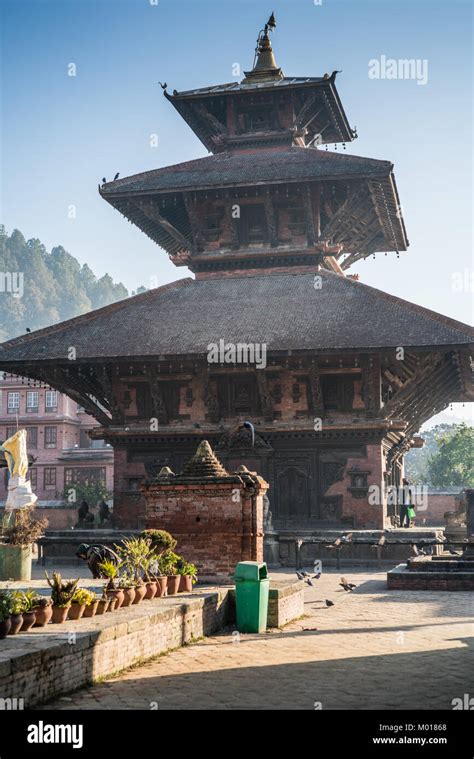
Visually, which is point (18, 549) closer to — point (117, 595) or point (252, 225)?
point (117, 595)

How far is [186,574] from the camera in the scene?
12883 millimetres

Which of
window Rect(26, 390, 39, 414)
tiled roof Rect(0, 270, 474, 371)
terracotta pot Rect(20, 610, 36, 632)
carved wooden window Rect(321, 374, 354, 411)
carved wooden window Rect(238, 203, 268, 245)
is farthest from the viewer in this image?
window Rect(26, 390, 39, 414)

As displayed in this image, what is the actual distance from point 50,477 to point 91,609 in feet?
204

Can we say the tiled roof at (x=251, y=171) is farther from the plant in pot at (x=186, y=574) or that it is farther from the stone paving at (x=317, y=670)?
the plant in pot at (x=186, y=574)

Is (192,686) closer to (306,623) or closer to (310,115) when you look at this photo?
(306,623)

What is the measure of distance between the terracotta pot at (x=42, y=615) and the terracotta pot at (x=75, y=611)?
0.44 metres

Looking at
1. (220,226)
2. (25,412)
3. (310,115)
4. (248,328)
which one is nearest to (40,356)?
(248,328)

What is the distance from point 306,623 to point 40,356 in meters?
17.8

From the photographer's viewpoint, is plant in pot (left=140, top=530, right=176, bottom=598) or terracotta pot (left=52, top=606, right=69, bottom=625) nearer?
terracotta pot (left=52, top=606, right=69, bottom=625)

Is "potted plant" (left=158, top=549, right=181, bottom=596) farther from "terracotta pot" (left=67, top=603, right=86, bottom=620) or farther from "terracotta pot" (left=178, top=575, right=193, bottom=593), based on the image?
Result: "terracotta pot" (left=67, top=603, right=86, bottom=620)

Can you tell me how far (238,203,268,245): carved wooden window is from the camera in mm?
33344

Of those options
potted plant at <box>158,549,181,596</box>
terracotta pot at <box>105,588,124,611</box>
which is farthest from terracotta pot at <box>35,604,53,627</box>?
potted plant at <box>158,549,181,596</box>

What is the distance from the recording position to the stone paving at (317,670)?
26.4ft

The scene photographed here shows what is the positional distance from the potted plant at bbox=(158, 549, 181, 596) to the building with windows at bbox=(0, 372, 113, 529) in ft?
180
